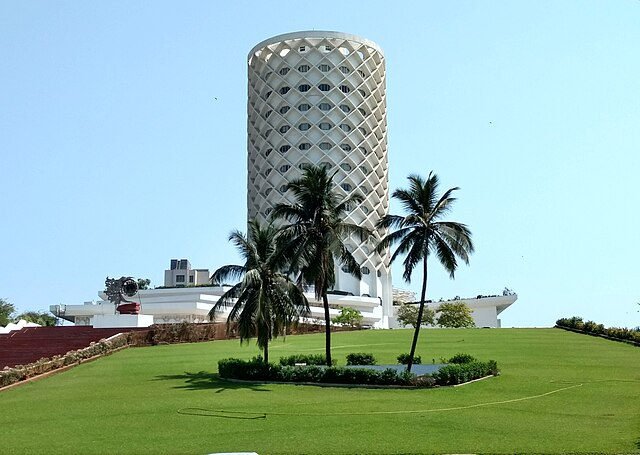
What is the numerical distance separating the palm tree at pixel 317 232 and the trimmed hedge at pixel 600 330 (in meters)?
20.3

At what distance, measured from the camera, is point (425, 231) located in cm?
2778

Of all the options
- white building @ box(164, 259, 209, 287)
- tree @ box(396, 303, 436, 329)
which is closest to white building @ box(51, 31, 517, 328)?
tree @ box(396, 303, 436, 329)

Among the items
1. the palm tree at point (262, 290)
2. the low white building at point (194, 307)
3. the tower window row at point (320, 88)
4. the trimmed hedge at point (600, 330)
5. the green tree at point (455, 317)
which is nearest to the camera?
the palm tree at point (262, 290)

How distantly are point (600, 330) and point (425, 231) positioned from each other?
2562 cm

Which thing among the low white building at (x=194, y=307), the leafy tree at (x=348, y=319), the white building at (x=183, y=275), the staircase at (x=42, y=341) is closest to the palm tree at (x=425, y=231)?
the staircase at (x=42, y=341)

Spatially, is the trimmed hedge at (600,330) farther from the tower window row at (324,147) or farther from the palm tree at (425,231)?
the tower window row at (324,147)

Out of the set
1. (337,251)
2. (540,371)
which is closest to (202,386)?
(337,251)

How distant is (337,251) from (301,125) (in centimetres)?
7780

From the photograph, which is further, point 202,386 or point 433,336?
point 433,336

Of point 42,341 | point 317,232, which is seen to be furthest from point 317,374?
point 42,341

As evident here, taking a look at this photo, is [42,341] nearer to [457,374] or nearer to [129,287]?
[129,287]

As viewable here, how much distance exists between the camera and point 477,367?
2469 cm

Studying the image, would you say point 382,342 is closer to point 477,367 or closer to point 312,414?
point 477,367

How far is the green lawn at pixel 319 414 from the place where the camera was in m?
14.6
